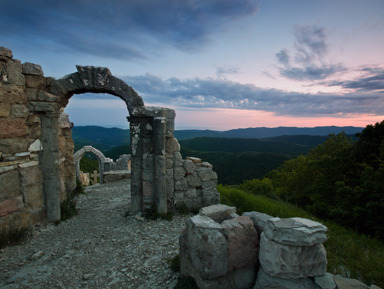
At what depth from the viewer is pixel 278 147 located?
236ft

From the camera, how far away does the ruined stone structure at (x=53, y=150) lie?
5078 mm

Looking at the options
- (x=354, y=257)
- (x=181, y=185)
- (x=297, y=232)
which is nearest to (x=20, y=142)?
(x=181, y=185)

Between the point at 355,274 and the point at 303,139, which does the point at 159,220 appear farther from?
the point at 303,139

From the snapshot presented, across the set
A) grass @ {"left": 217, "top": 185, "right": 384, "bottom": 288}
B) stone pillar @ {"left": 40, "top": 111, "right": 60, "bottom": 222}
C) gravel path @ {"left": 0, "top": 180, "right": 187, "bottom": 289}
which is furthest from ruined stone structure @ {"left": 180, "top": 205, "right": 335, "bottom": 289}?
stone pillar @ {"left": 40, "top": 111, "right": 60, "bottom": 222}

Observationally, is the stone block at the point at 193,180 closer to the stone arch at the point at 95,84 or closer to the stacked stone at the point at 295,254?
the stone arch at the point at 95,84

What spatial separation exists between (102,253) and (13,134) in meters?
3.61

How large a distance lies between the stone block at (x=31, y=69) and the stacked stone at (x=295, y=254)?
6.52 m

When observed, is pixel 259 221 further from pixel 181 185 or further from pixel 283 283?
pixel 181 185

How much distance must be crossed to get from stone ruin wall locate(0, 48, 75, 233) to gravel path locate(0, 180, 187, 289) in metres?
0.64

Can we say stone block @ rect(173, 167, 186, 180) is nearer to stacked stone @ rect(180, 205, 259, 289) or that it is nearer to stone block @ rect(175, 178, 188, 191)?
stone block @ rect(175, 178, 188, 191)

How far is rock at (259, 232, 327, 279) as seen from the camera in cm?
265

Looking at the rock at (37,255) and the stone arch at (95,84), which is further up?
the stone arch at (95,84)

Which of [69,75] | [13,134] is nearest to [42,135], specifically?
[13,134]

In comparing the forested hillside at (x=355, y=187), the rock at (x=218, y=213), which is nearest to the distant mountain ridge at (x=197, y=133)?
the forested hillside at (x=355, y=187)
